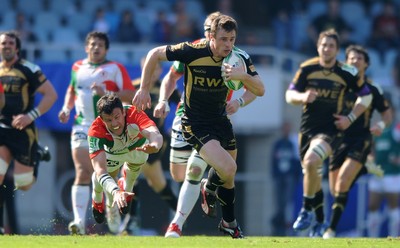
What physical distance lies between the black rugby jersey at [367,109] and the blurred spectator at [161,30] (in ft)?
29.5

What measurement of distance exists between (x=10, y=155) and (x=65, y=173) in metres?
8.18

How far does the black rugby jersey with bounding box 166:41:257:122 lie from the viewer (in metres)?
14.2

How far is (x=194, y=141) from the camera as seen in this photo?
1442 cm

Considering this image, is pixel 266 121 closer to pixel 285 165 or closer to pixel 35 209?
pixel 285 165

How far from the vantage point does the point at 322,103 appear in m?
17.5

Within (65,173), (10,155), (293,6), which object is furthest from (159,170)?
(293,6)

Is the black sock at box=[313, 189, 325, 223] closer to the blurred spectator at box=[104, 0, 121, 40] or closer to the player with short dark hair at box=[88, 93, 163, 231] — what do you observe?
the player with short dark hair at box=[88, 93, 163, 231]

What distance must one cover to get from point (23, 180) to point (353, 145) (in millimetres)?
4683

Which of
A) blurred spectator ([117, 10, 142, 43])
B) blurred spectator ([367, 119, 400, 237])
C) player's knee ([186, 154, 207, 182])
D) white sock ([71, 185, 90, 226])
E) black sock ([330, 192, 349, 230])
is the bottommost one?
blurred spectator ([367, 119, 400, 237])

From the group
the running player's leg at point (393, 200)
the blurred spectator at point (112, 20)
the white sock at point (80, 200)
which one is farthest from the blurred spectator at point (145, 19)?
the white sock at point (80, 200)

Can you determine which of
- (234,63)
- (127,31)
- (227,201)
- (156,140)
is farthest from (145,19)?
(156,140)

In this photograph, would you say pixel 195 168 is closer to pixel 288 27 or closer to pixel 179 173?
pixel 179 173

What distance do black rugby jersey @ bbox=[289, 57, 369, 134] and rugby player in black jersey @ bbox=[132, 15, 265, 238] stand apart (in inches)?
122

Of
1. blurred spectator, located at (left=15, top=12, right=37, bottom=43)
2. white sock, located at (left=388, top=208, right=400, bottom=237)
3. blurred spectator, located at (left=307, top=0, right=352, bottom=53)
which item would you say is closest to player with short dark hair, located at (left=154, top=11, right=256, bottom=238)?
white sock, located at (left=388, top=208, right=400, bottom=237)
